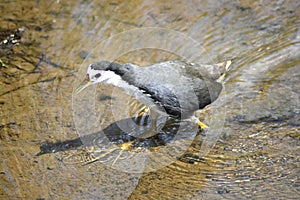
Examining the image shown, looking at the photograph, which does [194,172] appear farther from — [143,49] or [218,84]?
[143,49]

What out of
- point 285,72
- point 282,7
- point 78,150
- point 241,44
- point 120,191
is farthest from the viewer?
point 282,7

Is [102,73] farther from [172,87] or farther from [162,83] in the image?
[172,87]

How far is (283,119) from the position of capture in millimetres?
5441

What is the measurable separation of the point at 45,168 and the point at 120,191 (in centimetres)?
93

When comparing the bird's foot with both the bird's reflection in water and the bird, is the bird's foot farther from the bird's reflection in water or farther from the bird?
the bird

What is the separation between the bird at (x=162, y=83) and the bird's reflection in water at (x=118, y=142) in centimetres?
31

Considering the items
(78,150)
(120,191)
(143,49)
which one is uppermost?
(143,49)

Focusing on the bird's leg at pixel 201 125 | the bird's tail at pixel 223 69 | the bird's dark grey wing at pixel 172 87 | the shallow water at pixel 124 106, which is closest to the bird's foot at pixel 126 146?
the shallow water at pixel 124 106

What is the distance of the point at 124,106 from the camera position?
5859mm

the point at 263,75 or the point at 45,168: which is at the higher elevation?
the point at 45,168

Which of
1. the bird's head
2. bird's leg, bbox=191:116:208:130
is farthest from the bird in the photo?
bird's leg, bbox=191:116:208:130

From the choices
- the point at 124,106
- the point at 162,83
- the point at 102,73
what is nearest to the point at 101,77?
the point at 102,73

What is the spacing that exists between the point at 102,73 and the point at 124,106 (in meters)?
0.85

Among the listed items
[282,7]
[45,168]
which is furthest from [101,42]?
[282,7]
